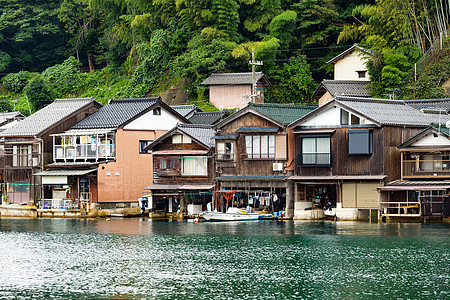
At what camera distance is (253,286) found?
25906 mm

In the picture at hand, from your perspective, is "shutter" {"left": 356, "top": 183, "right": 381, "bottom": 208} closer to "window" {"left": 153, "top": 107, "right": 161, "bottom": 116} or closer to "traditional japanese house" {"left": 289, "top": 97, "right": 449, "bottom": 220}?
"traditional japanese house" {"left": 289, "top": 97, "right": 449, "bottom": 220}

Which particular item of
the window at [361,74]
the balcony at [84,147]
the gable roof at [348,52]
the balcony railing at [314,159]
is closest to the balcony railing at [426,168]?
the balcony railing at [314,159]

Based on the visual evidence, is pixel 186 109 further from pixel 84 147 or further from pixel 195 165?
pixel 195 165

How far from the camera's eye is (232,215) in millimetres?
43688

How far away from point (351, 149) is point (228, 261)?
1404cm

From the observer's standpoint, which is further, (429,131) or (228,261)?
(429,131)

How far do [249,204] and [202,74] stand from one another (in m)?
19.9

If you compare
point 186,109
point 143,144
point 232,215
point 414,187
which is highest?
point 186,109

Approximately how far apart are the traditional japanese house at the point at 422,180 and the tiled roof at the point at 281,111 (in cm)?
699

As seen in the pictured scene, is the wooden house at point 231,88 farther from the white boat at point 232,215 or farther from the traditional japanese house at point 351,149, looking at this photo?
the white boat at point 232,215

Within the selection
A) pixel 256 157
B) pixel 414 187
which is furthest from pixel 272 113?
pixel 414 187

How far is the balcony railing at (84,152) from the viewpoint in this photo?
165ft

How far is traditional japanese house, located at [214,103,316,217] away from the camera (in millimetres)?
44188

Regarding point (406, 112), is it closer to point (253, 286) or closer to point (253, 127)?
point (253, 127)
